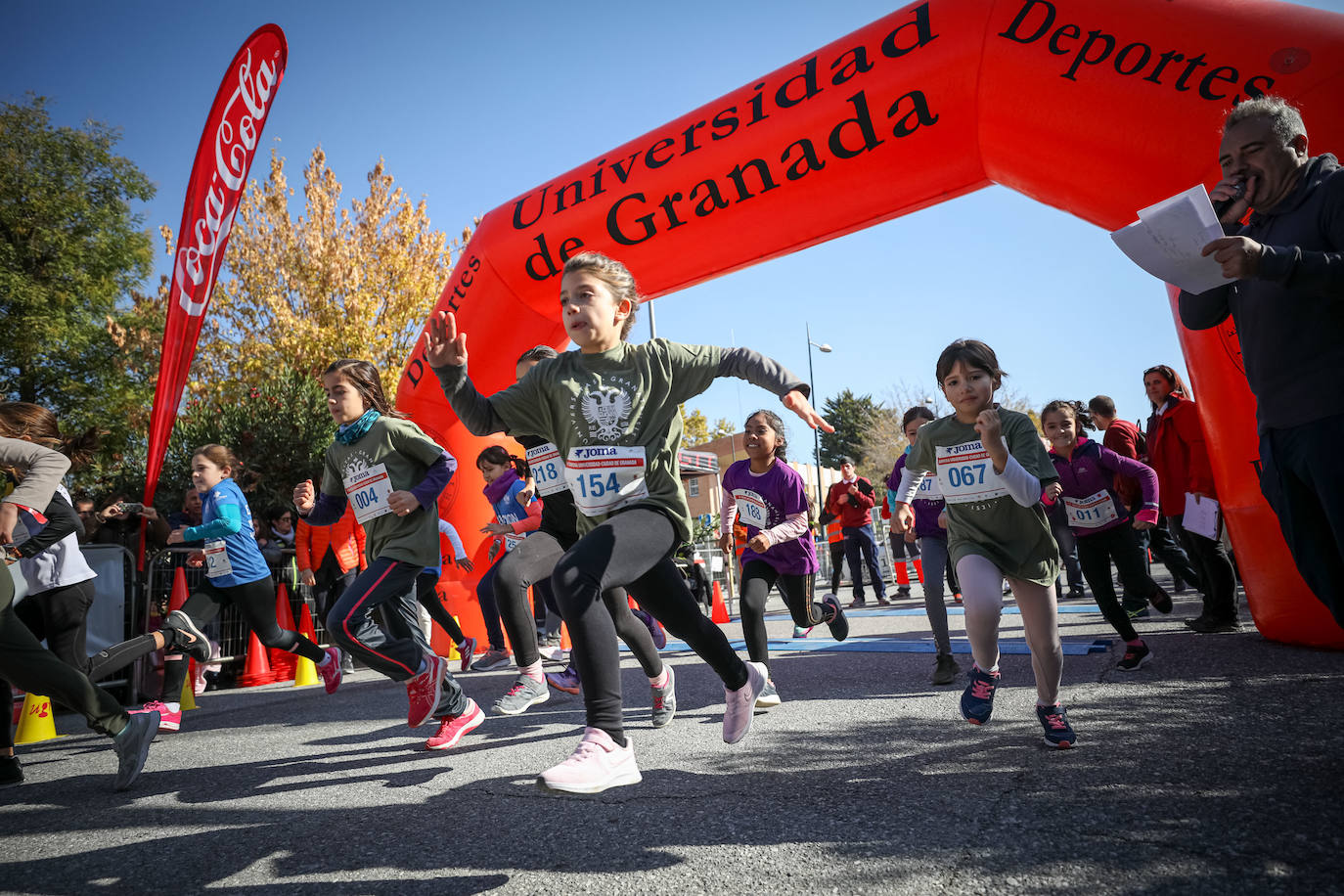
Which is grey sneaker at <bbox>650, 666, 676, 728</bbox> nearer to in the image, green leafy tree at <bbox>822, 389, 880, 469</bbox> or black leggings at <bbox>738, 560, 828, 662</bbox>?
black leggings at <bbox>738, 560, 828, 662</bbox>

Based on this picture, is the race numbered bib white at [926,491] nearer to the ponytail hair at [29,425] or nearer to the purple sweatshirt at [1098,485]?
the purple sweatshirt at [1098,485]

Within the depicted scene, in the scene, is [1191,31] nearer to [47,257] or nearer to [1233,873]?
[1233,873]

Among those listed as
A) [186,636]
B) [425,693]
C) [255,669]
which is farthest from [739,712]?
[255,669]

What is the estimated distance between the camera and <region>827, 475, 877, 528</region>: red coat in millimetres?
11883

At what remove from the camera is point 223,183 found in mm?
7887

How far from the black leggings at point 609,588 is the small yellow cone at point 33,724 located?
5.02 m

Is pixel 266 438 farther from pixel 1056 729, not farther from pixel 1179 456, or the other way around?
pixel 1056 729

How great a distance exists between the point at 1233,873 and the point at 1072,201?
4783mm

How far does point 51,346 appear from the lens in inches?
878

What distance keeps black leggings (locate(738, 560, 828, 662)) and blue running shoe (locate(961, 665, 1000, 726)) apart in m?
1.34

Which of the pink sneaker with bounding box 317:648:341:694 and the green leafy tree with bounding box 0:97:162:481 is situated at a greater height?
the green leafy tree with bounding box 0:97:162:481

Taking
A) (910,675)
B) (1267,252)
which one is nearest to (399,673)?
(910,675)

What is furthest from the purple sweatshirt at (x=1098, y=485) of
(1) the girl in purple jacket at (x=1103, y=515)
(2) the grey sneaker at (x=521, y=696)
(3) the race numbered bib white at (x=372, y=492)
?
(3) the race numbered bib white at (x=372, y=492)

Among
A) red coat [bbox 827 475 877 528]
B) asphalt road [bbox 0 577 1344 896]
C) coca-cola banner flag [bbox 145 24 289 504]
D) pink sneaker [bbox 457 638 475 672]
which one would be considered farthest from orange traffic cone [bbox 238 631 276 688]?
red coat [bbox 827 475 877 528]
